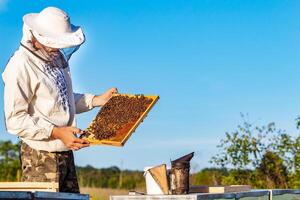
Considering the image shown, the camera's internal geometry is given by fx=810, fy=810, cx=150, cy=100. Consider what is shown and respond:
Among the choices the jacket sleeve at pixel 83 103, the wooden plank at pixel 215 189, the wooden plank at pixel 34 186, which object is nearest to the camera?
the wooden plank at pixel 34 186

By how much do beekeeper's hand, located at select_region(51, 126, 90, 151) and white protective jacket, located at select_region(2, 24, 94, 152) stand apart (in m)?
0.05

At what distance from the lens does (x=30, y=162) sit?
5.70m

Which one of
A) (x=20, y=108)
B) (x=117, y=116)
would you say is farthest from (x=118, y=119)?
(x=20, y=108)

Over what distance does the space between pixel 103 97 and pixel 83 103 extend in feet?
0.57

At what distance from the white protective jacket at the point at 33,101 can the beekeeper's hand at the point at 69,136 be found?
0.05m

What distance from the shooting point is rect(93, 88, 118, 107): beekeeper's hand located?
6293mm

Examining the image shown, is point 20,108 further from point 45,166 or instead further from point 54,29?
point 54,29

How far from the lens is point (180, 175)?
20.0 ft

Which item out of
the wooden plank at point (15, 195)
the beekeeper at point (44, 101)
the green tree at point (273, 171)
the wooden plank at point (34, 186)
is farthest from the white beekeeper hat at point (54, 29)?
the green tree at point (273, 171)

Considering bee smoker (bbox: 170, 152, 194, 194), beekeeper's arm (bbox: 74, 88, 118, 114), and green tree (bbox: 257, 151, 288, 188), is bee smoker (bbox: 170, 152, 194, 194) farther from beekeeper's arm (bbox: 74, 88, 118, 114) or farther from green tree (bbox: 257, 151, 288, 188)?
green tree (bbox: 257, 151, 288, 188)

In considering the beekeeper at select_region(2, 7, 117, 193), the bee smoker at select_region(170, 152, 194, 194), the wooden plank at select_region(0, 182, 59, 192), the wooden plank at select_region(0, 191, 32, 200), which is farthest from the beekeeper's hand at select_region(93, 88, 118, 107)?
the wooden plank at select_region(0, 191, 32, 200)

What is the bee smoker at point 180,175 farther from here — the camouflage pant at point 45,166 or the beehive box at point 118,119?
the camouflage pant at point 45,166

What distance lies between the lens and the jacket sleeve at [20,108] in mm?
5512

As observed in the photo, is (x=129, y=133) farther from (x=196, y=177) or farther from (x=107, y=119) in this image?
(x=196, y=177)
